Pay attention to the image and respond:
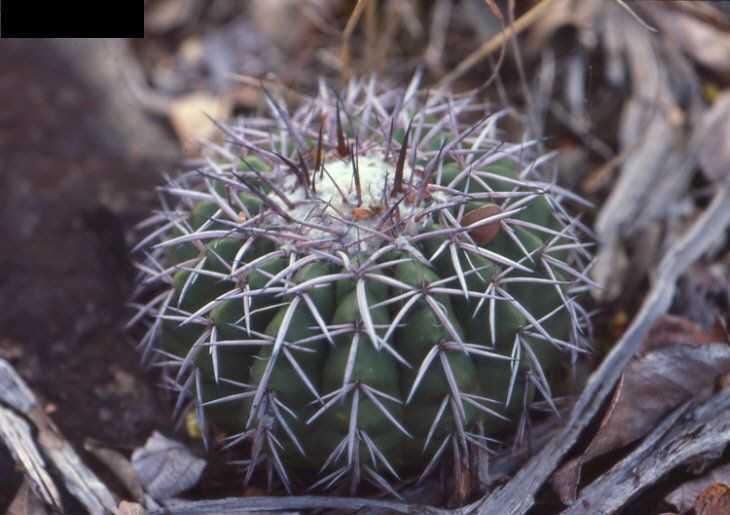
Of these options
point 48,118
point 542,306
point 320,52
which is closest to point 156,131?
point 48,118

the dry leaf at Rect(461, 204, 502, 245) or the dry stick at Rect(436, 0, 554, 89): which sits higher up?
the dry stick at Rect(436, 0, 554, 89)

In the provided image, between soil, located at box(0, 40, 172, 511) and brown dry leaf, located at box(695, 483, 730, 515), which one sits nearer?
brown dry leaf, located at box(695, 483, 730, 515)

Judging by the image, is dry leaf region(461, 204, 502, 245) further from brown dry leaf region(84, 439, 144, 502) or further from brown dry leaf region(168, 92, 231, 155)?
brown dry leaf region(168, 92, 231, 155)

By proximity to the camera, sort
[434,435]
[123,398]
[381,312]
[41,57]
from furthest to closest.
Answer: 1. [41,57]
2. [123,398]
3. [434,435]
4. [381,312]

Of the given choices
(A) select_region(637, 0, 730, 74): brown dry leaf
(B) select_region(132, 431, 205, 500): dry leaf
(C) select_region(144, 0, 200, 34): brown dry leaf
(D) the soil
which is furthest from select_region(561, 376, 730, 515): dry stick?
(C) select_region(144, 0, 200, 34): brown dry leaf

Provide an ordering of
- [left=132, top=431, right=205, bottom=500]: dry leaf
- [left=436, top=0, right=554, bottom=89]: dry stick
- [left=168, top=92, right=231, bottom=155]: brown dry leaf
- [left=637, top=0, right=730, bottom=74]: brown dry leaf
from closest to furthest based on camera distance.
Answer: [left=132, top=431, right=205, bottom=500]: dry leaf
[left=436, top=0, right=554, bottom=89]: dry stick
[left=637, top=0, right=730, bottom=74]: brown dry leaf
[left=168, top=92, right=231, bottom=155]: brown dry leaf

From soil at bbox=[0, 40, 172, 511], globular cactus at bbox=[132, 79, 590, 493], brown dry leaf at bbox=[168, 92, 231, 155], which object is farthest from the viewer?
brown dry leaf at bbox=[168, 92, 231, 155]

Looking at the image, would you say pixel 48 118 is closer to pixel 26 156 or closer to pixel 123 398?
pixel 26 156
